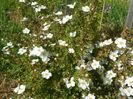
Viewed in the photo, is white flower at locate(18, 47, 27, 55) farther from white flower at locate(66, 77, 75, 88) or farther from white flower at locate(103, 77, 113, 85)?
white flower at locate(103, 77, 113, 85)

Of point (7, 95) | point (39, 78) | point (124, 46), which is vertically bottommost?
point (7, 95)

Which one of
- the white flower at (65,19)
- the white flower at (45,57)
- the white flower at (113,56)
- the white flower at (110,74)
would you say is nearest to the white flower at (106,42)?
the white flower at (113,56)

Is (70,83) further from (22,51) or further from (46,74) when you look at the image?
(22,51)

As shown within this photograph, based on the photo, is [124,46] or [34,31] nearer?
[124,46]

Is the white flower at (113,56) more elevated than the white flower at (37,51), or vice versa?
the white flower at (37,51)

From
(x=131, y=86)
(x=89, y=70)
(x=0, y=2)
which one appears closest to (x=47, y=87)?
(x=89, y=70)

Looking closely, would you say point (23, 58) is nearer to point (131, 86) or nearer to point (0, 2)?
point (131, 86)

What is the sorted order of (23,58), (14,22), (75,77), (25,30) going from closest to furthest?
(75,77), (23,58), (25,30), (14,22)

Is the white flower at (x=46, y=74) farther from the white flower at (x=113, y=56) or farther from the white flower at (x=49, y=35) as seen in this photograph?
the white flower at (x=113, y=56)

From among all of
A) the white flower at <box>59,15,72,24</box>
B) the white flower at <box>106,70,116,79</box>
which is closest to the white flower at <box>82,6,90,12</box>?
the white flower at <box>59,15,72,24</box>
